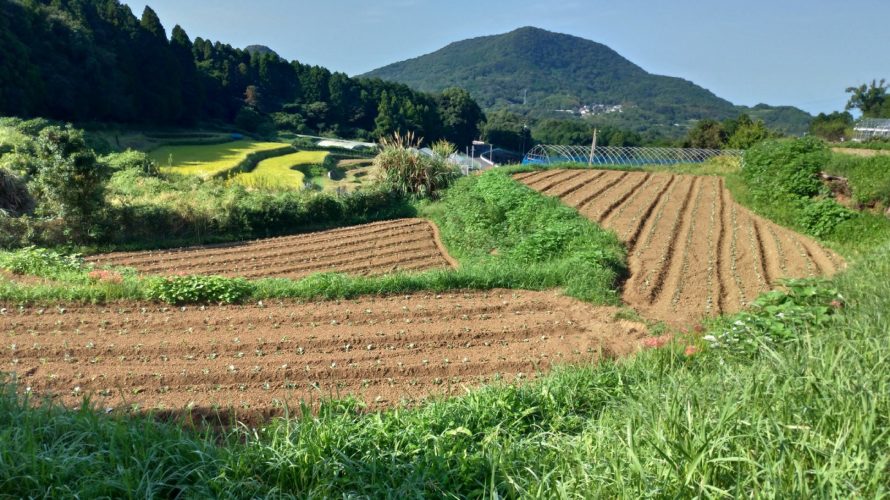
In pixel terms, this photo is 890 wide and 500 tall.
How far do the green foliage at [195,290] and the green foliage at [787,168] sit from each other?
13.1 meters

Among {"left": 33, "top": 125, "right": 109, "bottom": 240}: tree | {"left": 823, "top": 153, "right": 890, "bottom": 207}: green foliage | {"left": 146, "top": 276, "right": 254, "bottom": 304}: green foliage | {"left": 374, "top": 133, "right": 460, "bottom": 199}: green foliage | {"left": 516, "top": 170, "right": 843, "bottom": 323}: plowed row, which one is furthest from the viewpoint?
{"left": 374, "top": 133, "right": 460, "bottom": 199}: green foliage

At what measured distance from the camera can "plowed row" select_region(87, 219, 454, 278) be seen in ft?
32.3

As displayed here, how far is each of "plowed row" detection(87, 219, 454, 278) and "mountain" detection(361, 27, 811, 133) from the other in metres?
115

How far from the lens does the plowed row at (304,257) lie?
A: 9.86 m

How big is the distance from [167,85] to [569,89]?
15949 cm

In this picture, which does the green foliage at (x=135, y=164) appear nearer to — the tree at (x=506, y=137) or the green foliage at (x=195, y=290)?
the green foliage at (x=195, y=290)

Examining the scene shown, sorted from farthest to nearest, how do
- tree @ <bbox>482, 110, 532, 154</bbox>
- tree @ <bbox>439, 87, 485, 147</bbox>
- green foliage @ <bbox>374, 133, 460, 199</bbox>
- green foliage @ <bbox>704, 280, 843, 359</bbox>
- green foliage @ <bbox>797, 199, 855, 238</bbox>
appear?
tree @ <bbox>482, 110, 532, 154</bbox> < tree @ <bbox>439, 87, 485, 147</bbox> < green foliage @ <bbox>374, 133, 460, 199</bbox> < green foliage @ <bbox>797, 199, 855, 238</bbox> < green foliage @ <bbox>704, 280, 843, 359</bbox>

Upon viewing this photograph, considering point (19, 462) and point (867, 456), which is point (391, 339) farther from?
point (867, 456)

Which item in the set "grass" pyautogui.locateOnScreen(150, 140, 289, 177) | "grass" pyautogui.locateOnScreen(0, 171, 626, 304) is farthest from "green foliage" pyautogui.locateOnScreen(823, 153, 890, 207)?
"grass" pyautogui.locateOnScreen(150, 140, 289, 177)

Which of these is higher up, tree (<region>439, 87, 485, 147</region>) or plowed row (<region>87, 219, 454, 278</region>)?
tree (<region>439, 87, 485, 147</region>)

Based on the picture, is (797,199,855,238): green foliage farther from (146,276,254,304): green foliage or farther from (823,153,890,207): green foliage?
(146,276,254,304): green foliage

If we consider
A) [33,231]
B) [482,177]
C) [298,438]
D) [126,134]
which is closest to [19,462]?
[298,438]

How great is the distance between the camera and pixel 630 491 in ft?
7.67

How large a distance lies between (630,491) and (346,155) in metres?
34.0
